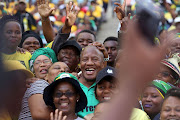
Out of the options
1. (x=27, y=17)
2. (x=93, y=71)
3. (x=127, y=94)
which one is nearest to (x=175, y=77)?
(x=93, y=71)

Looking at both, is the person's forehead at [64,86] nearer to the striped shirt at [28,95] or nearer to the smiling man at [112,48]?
the striped shirt at [28,95]

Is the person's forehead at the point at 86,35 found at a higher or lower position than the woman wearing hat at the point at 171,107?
higher

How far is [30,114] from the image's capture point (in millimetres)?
3789

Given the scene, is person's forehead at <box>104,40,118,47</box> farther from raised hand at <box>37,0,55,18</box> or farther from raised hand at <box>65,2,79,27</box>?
raised hand at <box>37,0,55,18</box>

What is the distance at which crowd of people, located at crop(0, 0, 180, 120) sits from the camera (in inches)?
44.3

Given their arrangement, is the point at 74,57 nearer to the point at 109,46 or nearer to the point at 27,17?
the point at 109,46

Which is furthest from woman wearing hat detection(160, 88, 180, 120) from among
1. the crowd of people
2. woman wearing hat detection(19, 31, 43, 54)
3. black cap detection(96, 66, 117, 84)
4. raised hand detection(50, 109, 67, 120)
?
woman wearing hat detection(19, 31, 43, 54)

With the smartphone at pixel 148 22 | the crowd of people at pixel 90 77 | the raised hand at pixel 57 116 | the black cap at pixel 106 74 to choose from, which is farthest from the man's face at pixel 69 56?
the smartphone at pixel 148 22

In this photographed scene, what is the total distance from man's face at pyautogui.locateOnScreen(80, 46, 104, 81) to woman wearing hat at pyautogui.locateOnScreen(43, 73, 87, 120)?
76 cm

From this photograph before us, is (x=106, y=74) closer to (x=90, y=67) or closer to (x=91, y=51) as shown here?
(x=90, y=67)

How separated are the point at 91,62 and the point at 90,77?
0.80 ft

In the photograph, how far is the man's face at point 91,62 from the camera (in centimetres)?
457

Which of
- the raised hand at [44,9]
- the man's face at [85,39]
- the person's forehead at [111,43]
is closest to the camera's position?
the raised hand at [44,9]

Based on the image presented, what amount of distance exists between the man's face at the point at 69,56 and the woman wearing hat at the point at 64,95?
5.39 ft
